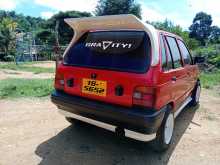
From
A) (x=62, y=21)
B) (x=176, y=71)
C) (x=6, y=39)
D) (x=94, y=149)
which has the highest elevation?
(x=62, y=21)

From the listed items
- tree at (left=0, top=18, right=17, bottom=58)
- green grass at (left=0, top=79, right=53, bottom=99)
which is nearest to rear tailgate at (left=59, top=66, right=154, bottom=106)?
green grass at (left=0, top=79, right=53, bottom=99)

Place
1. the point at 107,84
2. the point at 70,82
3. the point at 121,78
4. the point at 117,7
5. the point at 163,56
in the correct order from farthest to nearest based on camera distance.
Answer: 1. the point at 117,7
2. the point at 70,82
3. the point at 163,56
4. the point at 107,84
5. the point at 121,78

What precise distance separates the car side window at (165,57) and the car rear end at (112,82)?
303 mm

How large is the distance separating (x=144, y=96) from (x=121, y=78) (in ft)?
1.24

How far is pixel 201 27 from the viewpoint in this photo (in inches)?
2178

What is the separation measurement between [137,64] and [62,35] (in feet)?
125

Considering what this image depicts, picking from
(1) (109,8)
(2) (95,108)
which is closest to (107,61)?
(2) (95,108)

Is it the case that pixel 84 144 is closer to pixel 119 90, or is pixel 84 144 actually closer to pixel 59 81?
pixel 59 81

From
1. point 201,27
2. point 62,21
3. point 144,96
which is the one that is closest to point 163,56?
point 144,96

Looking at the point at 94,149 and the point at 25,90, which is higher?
the point at 25,90

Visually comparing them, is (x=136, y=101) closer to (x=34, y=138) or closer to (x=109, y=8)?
(x=34, y=138)

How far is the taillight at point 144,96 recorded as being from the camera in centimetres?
296

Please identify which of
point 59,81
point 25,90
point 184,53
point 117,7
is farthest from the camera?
point 117,7

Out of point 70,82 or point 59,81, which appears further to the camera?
point 59,81
